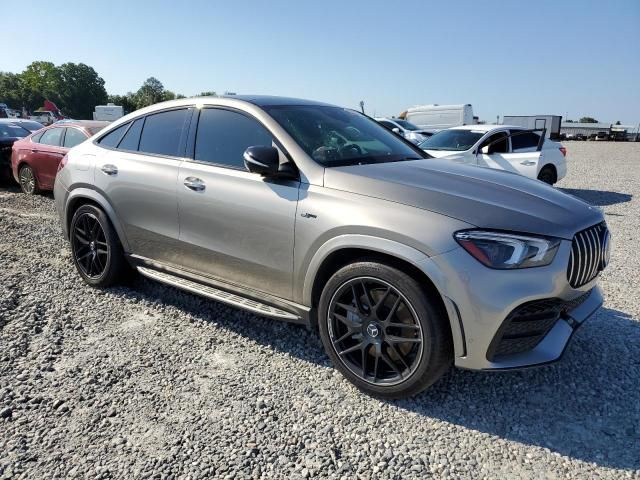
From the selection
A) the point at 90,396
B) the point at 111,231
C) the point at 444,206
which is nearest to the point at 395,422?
the point at 444,206

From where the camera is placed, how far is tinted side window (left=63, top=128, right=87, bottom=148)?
27.5 feet

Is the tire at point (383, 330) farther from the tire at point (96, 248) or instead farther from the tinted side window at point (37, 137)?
the tinted side window at point (37, 137)

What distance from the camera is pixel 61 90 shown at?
330ft

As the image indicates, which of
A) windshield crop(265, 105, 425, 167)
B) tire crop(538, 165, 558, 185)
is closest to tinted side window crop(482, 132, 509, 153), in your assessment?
tire crop(538, 165, 558, 185)

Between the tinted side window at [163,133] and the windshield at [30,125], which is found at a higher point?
the windshield at [30,125]

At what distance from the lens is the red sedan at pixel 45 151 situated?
8477 millimetres

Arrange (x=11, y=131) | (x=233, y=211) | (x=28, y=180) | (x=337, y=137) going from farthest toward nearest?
(x=11, y=131) → (x=28, y=180) → (x=337, y=137) → (x=233, y=211)

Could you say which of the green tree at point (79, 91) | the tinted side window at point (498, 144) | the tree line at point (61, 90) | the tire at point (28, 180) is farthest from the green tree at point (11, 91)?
the tinted side window at point (498, 144)

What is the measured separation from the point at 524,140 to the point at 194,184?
8.74 meters

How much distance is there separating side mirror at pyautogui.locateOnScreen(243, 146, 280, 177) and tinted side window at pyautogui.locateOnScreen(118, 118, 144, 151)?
1.62 metres

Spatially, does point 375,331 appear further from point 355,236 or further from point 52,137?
point 52,137

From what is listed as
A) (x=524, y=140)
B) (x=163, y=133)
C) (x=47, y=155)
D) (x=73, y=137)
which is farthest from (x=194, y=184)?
(x=524, y=140)

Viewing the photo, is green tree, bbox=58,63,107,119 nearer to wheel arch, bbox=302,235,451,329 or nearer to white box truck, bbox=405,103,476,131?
white box truck, bbox=405,103,476,131

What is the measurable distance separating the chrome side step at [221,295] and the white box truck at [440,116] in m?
19.7
